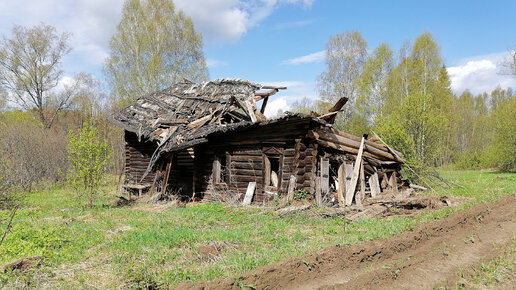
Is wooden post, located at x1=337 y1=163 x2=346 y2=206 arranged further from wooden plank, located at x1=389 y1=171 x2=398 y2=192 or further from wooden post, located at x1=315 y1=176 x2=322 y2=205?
wooden plank, located at x1=389 y1=171 x2=398 y2=192

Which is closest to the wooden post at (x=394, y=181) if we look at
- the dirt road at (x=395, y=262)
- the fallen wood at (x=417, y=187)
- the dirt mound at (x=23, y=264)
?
the fallen wood at (x=417, y=187)

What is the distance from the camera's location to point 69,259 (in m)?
5.62

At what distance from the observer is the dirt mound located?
4.80m

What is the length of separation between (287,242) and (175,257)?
234 cm

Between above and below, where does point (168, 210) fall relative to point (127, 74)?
below

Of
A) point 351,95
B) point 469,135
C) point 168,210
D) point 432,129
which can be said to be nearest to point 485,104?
point 469,135

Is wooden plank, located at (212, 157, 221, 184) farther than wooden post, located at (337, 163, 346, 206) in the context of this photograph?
Yes

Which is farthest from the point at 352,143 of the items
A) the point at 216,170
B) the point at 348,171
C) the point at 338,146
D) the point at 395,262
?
the point at 395,262

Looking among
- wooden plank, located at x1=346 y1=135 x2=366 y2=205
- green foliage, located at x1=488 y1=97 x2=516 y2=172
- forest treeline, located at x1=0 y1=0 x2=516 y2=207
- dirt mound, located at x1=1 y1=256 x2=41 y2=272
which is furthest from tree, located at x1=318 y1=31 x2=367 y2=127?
dirt mound, located at x1=1 y1=256 x2=41 y2=272

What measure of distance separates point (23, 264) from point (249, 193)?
8178 millimetres

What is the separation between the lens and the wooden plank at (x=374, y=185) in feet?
40.7

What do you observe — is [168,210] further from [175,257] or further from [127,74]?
[127,74]

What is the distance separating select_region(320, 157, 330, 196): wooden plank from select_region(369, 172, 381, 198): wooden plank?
208 centimetres

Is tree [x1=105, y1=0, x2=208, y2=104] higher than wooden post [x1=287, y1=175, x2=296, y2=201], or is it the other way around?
tree [x1=105, y1=0, x2=208, y2=104]
